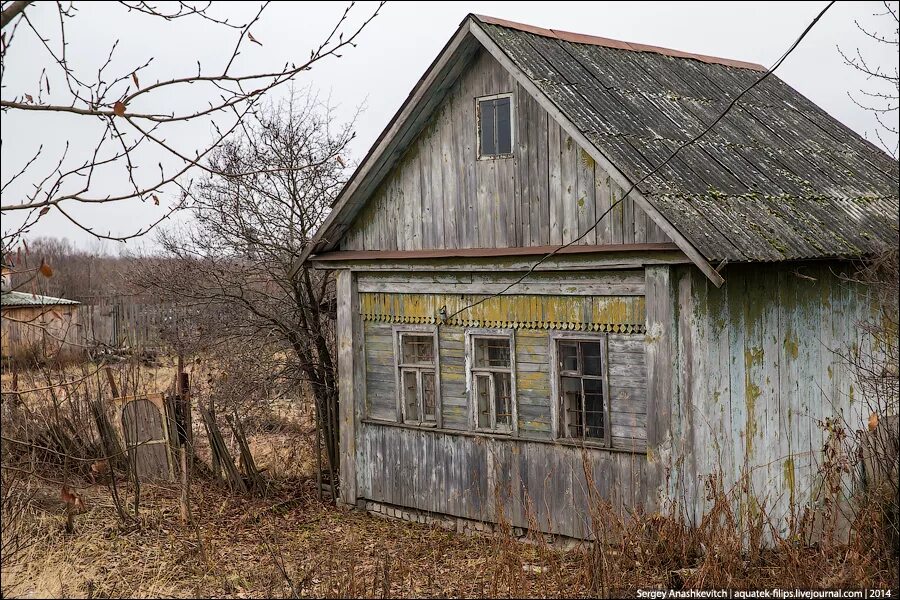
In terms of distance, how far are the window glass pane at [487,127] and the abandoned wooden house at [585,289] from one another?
17 mm

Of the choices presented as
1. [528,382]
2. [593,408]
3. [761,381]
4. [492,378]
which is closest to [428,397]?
[492,378]

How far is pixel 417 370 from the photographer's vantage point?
38.2ft

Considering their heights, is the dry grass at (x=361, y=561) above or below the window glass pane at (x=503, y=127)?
below

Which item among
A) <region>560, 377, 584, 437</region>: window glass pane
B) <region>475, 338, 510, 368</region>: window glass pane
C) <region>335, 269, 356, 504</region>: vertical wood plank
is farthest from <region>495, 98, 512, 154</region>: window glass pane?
<region>335, 269, 356, 504</region>: vertical wood plank

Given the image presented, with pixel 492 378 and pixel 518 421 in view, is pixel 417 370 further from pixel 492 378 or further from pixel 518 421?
pixel 518 421

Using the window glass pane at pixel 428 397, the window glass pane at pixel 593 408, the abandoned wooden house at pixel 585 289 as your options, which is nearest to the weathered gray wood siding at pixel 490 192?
the abandoned wooden house at pixel 585 289

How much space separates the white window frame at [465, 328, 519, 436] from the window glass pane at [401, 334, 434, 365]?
70 centimetres

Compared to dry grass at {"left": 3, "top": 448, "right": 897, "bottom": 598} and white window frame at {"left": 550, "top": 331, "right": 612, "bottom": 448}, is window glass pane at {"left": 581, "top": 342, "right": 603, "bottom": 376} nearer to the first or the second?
white window frame at {"left": 550, "top": 331, "right": 612, "bottom": 448}

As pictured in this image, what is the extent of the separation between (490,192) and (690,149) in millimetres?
2240

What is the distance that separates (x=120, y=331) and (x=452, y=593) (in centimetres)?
2389

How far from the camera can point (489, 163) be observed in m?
10.6

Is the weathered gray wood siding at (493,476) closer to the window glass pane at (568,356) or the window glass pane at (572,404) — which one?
the window glass pane at (572,404)

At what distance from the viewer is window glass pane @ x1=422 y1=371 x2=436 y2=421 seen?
11594 millimetres

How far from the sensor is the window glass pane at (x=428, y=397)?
1159cm
